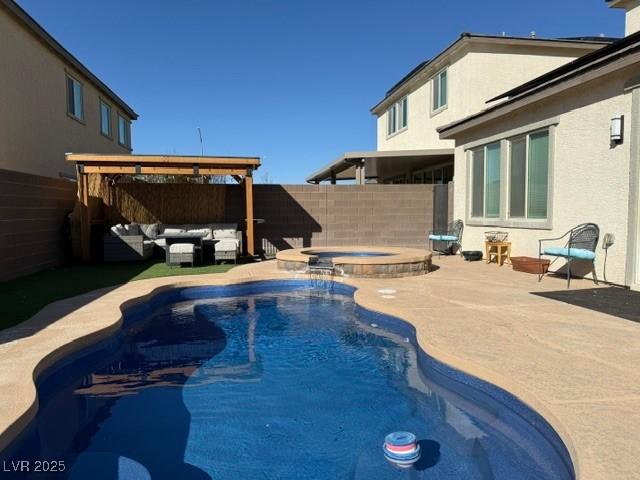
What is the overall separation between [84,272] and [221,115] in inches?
659

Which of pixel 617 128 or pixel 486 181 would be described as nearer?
pixel 617 128

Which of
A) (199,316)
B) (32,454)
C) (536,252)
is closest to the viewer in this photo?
(32,454)

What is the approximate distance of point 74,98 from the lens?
15.4m

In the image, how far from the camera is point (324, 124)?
25750 millimetres

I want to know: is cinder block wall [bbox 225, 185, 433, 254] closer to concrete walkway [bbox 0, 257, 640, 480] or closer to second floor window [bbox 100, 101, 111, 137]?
concrete walkway [bbox 0, 257, 640, 480]

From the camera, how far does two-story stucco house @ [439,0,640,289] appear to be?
6891 millimetres

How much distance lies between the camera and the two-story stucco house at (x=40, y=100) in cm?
1103

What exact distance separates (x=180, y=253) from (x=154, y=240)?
2.41 meters

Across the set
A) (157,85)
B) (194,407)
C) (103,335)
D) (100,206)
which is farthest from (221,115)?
(194,407)

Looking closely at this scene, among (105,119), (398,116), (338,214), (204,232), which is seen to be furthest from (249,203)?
(105,119)

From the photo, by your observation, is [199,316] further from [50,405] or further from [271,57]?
[271,57]

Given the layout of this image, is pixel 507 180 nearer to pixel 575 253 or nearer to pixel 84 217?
pixel 575 253

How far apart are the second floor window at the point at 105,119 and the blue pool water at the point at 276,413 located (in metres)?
15.4

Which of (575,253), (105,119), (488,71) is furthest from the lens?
(105,119)
